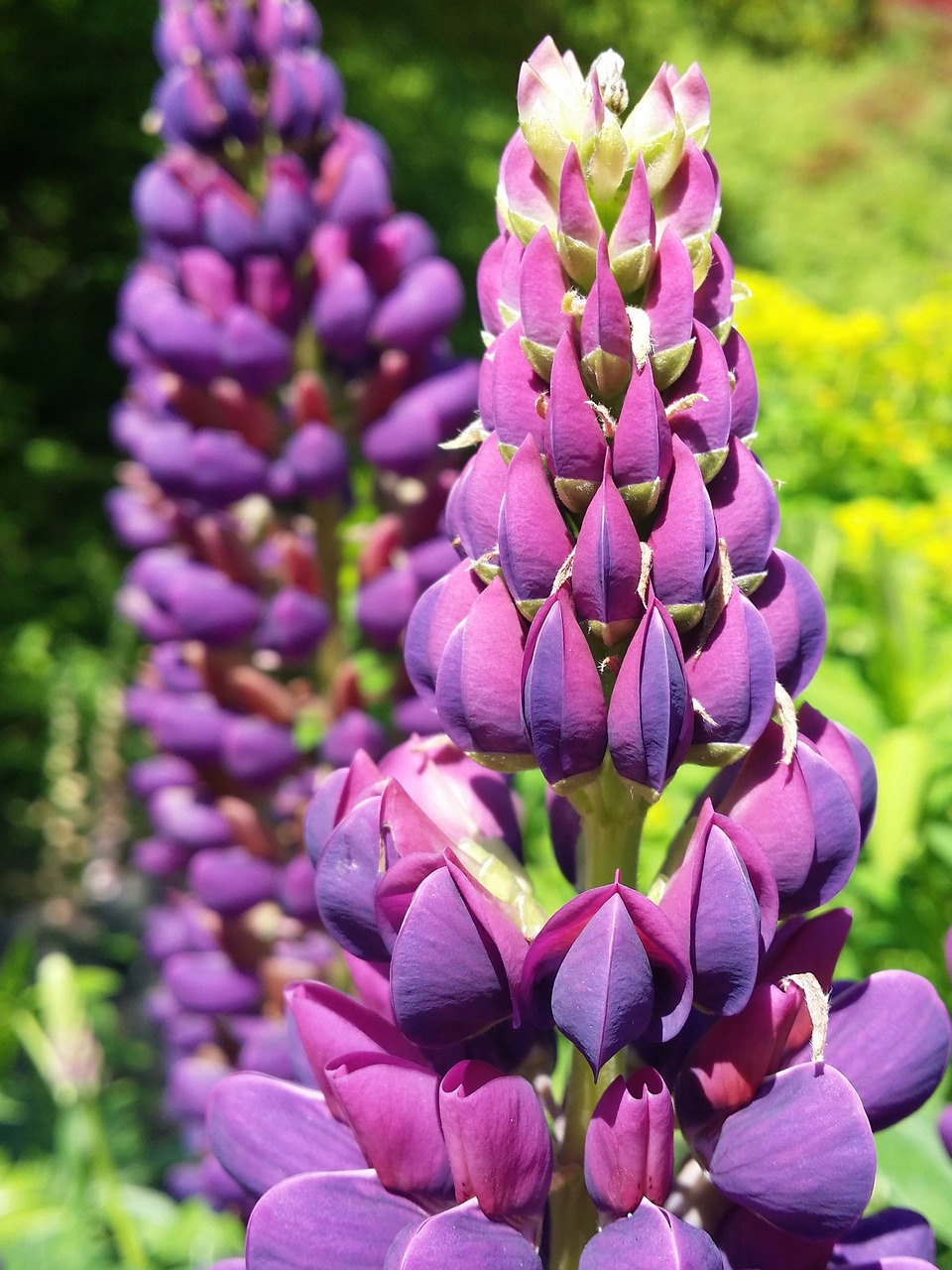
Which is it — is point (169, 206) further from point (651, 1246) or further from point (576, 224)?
point (651, 1246)

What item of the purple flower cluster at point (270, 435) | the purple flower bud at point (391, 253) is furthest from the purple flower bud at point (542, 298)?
the purple flower bud at point (391, 253)

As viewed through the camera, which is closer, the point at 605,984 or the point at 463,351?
the point at 605,984

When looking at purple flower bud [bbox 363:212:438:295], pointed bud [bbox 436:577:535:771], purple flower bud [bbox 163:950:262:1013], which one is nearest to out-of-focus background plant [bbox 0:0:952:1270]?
purple flower bud [bbox 163:950:262:1013]

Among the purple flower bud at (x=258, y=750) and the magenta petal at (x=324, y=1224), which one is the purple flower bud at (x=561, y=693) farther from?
the purple flower bud at (x=258, y=750)

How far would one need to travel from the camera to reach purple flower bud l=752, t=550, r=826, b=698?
587 millimetres

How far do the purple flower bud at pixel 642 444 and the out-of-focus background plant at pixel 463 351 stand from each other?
0.56 metres

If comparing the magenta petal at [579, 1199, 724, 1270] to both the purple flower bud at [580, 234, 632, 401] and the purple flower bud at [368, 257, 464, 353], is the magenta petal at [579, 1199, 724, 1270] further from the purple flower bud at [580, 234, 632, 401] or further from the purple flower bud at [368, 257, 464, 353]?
the purple flower bud at [368, 257, 464, 353]

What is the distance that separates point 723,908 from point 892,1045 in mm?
132

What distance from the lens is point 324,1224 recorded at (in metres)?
0.56

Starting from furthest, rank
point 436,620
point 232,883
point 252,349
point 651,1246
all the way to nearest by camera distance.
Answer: point 232,883
point 252,349
point 436,620
point 651,1246

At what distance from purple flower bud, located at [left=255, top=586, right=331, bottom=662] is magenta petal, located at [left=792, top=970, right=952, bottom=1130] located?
979 mm

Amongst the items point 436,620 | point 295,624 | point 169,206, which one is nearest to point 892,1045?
point 436,620

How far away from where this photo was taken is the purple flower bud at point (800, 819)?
563 mm

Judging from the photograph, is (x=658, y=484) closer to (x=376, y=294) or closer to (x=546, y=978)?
(x=546, y=978)
